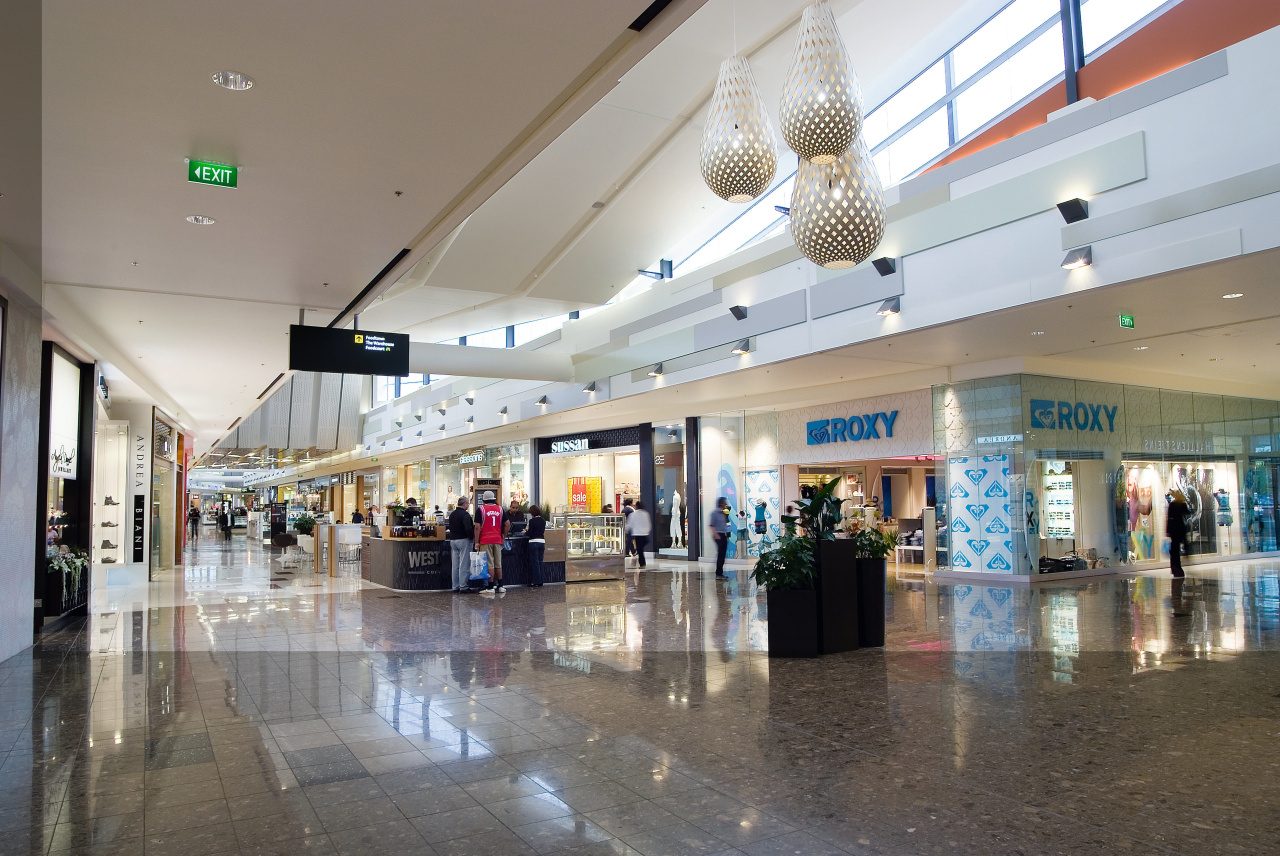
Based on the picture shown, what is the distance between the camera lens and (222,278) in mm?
8508

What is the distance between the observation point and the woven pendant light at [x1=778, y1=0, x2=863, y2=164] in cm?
493

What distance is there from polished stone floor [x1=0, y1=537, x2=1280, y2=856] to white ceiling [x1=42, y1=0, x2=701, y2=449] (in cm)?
359

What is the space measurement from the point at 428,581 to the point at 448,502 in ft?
59.5

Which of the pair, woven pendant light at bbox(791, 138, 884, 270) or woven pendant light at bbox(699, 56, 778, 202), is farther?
woven pendant light at bbox(699, 56, 778, 202)

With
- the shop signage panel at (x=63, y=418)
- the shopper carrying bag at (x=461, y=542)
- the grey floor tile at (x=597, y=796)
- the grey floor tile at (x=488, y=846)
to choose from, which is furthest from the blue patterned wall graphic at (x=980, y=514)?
the shop signage panel at (x=63, y=418)

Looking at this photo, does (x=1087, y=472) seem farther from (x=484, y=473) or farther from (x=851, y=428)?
(x=484, y=473)

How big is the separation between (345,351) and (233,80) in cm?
587

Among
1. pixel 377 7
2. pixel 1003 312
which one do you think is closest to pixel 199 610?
pixel 377 7

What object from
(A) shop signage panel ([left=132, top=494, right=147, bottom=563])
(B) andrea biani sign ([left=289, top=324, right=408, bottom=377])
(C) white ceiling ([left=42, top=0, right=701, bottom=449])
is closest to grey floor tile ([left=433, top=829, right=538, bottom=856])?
(C) white ceiling ([left=42, top=0, right=701, bottom=449])

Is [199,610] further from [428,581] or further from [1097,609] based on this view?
[1097,609]

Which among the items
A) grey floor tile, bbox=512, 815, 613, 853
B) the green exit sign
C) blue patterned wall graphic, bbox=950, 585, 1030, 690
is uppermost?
the green exit sign

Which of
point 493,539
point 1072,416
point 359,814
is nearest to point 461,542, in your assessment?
point 493,539

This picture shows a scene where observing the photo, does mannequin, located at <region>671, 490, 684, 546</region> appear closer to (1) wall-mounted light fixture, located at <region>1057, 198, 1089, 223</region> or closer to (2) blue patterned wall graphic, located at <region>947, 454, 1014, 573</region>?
(2) blue patterned wall graphic, located at <region>947, 454, 1014, 573</region>

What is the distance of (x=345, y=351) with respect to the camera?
10.2m
